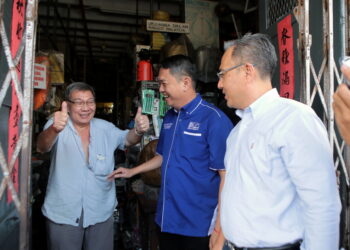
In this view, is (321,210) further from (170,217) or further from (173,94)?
(173,94)

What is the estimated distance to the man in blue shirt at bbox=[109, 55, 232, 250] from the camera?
2289 mm

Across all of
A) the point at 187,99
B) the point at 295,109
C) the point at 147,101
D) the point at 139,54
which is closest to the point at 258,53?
the point at 295,109

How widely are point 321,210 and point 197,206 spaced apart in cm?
112

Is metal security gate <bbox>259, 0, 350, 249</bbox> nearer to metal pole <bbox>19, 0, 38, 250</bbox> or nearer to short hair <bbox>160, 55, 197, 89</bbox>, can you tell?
short hair <bbox>160, 55, 197, 89</bbox>

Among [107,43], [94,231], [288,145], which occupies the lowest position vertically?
[94,231]

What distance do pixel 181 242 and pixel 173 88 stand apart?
1.17 meters

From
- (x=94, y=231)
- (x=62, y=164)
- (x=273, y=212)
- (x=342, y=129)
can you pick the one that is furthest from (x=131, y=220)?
(x=342, y=129)

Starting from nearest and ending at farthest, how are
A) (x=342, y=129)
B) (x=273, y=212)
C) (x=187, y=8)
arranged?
(x=342, y=129)
(x=273, y=212)
(x=187, y=8)

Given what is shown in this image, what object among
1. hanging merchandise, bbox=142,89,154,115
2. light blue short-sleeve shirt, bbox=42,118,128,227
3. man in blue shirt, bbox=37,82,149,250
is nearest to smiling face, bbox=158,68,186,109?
man in blue shirt, bbox=37,82,149,250

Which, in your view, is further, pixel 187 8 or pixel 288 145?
pixel 187 8

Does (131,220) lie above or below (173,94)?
below

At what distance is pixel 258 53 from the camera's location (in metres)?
1.64

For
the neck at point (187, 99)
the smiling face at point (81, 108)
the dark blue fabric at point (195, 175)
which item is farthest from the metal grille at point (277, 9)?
the smiling face at point (81, 108)

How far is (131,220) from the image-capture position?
15.1 feet
